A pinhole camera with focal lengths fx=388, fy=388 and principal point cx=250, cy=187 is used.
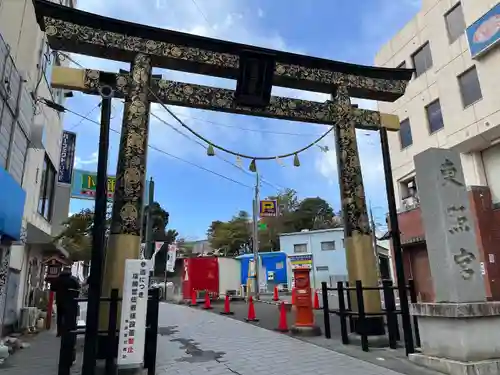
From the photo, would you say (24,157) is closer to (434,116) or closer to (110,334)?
(110,334)

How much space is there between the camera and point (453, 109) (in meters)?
18.3

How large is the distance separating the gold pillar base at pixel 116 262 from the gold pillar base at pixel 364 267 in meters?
4.99

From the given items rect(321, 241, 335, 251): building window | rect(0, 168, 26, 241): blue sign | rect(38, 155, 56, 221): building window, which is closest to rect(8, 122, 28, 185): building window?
rect(0, 168, 26, 241): blue sign

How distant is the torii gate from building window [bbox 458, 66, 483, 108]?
27.3 feet

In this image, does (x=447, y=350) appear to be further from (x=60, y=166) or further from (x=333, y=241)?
(x=333, y=241)

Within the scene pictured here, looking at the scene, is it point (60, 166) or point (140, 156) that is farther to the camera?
point (60, 166)

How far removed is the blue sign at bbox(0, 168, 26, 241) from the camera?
25.6 feet

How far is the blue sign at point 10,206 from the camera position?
780 cm

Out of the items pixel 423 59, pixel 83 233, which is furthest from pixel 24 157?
pixel 423 59

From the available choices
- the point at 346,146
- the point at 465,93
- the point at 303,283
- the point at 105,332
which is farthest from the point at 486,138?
the point at 105,332

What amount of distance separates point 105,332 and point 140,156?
333cm

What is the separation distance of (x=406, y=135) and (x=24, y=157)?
19023 mm

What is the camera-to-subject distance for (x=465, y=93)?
17906 mm

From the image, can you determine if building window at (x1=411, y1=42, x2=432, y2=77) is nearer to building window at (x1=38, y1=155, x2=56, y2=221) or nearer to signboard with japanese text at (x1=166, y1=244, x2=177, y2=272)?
signboard with japanese text at (x1=166, y1=244, x2=177, y2=272)
